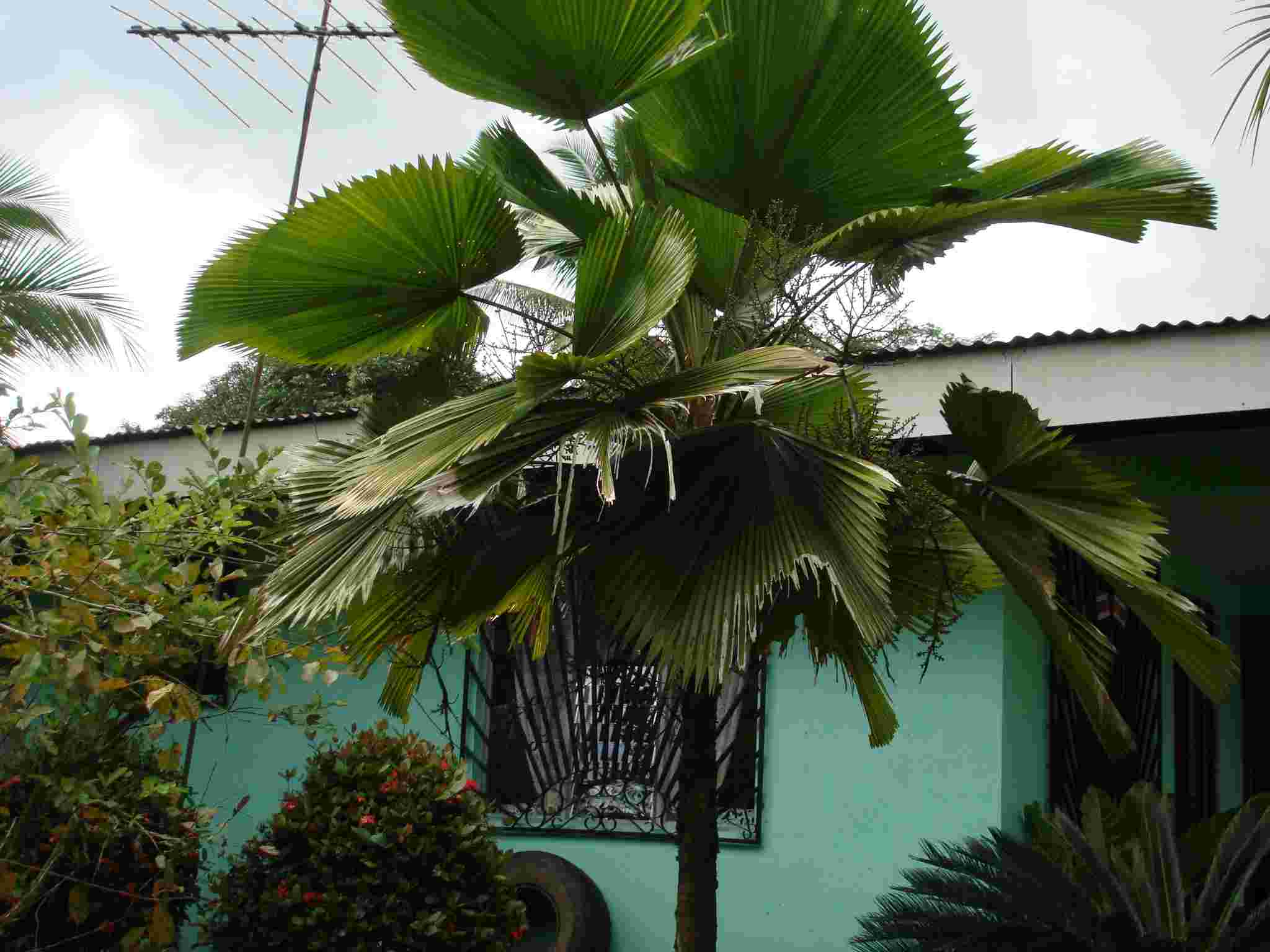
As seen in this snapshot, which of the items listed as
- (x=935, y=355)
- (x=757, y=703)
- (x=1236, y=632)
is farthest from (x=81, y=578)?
(x=1236, y=632)

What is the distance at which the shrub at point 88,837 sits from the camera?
386 centimetres

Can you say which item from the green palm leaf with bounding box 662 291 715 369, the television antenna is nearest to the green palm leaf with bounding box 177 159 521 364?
the green palm leaf with bounding box 662 291 715 369

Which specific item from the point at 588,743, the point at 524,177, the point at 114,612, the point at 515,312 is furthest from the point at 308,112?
the point at 114,612

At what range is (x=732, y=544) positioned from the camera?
331 cm

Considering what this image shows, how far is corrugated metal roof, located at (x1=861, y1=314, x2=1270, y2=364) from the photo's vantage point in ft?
16.1

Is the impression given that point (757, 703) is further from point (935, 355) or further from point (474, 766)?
point (935, 355)

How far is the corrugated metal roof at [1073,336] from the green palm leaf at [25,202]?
10136mm

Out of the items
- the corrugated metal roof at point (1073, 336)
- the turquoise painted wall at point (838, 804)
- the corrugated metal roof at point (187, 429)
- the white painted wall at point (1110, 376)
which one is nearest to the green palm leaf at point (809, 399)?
the corrugated metal roof at point (1073, 336)

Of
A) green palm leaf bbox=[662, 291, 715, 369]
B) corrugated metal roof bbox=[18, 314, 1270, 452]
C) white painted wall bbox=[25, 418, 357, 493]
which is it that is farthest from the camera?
white painted wall bbox=[25, 418, 357, 493]

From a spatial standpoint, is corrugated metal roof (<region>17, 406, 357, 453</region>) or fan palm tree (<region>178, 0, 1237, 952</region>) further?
corrugated metal roof (<region>17, 406, 357, 453</region>)

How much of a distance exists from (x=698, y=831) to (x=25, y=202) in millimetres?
11618

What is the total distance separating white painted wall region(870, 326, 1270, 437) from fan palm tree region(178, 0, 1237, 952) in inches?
47.8

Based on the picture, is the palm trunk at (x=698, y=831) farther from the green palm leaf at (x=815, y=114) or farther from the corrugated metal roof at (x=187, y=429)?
the corrugated metal roof at (x=187, y=429)

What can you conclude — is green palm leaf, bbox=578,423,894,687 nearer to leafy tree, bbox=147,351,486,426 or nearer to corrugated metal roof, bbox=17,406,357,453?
leafy tree, bbox=147,351,486,426
